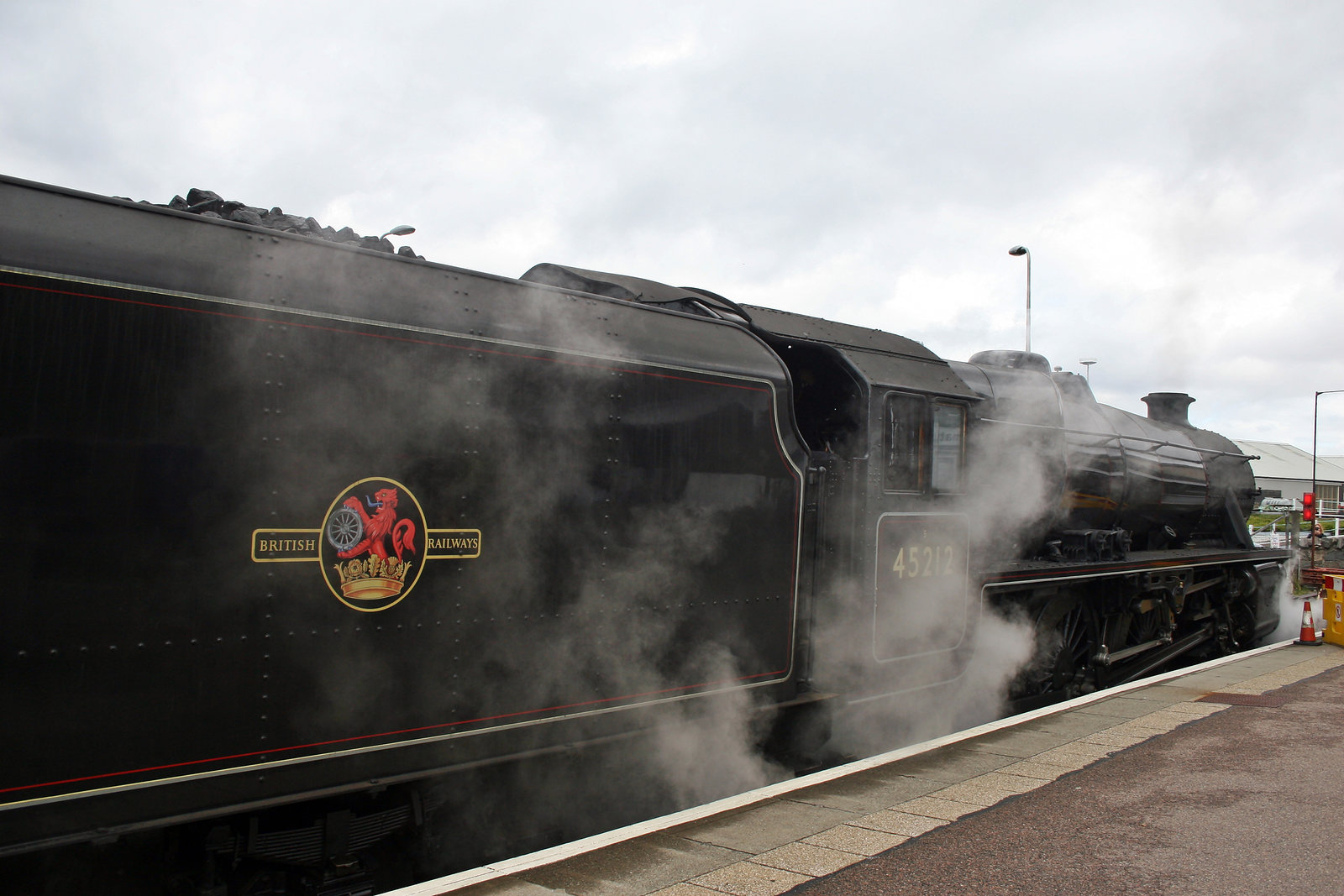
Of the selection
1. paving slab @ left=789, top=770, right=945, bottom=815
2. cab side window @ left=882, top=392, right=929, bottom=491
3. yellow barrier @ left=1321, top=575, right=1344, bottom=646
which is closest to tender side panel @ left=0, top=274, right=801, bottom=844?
paving slab @ left=789, top=770, right=945, bottom=815

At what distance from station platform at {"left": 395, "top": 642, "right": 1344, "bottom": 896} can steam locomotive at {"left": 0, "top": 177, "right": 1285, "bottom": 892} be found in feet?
1.76

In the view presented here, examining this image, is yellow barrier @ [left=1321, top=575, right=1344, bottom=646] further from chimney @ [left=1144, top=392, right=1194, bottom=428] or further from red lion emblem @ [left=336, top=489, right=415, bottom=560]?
red lion emblem @ [left=336, top=489, right=415, bottom=560]

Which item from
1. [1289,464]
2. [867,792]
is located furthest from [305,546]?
[1289,464]

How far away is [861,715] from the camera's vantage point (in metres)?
5.51

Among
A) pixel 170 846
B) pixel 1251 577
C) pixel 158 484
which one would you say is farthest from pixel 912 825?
pixel 1251 577

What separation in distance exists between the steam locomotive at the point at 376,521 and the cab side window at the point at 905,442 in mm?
28

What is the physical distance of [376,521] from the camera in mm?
3049

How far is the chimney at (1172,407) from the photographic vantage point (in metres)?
10.8

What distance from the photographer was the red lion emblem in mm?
3004

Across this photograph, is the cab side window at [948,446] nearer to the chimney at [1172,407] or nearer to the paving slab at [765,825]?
the paving slab at [765,825]

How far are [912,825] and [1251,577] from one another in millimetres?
8788

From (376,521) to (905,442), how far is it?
3395 mm

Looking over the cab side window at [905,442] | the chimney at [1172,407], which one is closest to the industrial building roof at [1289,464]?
the chimney at [1172,407]

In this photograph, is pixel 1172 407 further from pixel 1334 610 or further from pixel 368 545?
pixel 368 545
